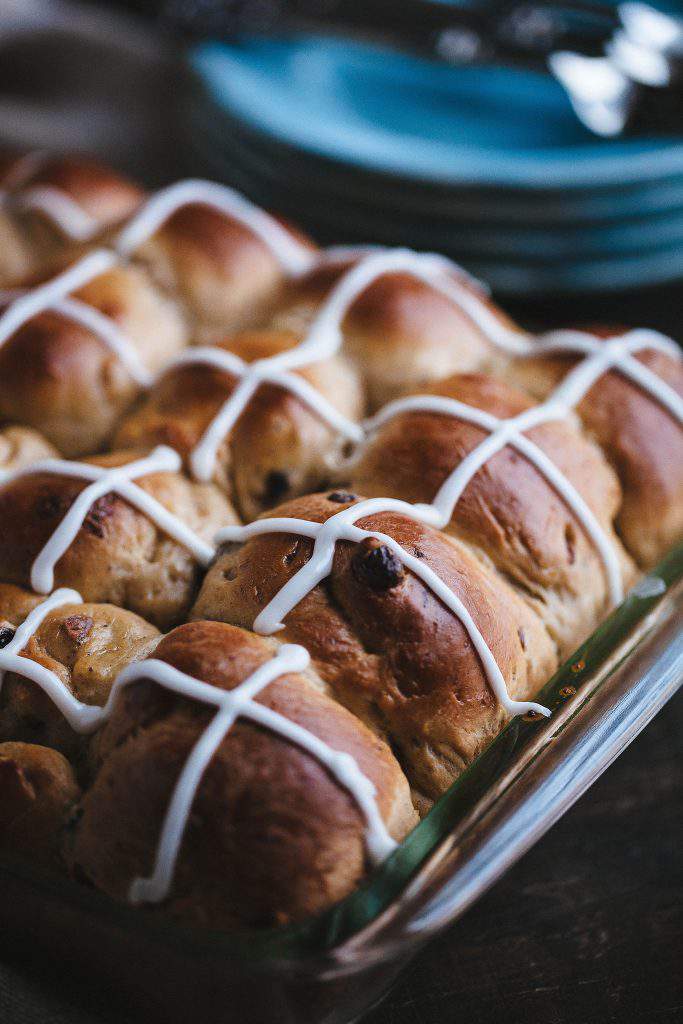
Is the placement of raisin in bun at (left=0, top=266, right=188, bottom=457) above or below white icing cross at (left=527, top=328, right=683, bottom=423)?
below

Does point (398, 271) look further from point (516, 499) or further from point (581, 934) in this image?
point (581, 934)

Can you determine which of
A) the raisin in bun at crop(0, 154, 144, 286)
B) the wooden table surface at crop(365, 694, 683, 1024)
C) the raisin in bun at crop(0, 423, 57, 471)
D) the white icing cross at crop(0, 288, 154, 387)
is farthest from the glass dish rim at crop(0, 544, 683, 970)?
the raisin in bun at crop(0, 154, 144, 286)

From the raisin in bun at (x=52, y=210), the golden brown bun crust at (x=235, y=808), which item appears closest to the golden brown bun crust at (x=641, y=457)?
the golden brown bun crust at (x=235, y=808)

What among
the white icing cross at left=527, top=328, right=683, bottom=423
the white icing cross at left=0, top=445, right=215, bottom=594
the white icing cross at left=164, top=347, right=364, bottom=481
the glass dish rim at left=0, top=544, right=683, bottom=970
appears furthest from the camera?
the white icing cross at left=527, top=328, right=683, bottom=423

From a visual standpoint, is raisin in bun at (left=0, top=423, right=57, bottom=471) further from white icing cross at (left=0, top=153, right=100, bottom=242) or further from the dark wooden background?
the dark wooden background

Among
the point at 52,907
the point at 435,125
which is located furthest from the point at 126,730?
the point at 435,125

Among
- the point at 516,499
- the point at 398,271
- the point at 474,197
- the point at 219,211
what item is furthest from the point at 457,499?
the point at 474,197
